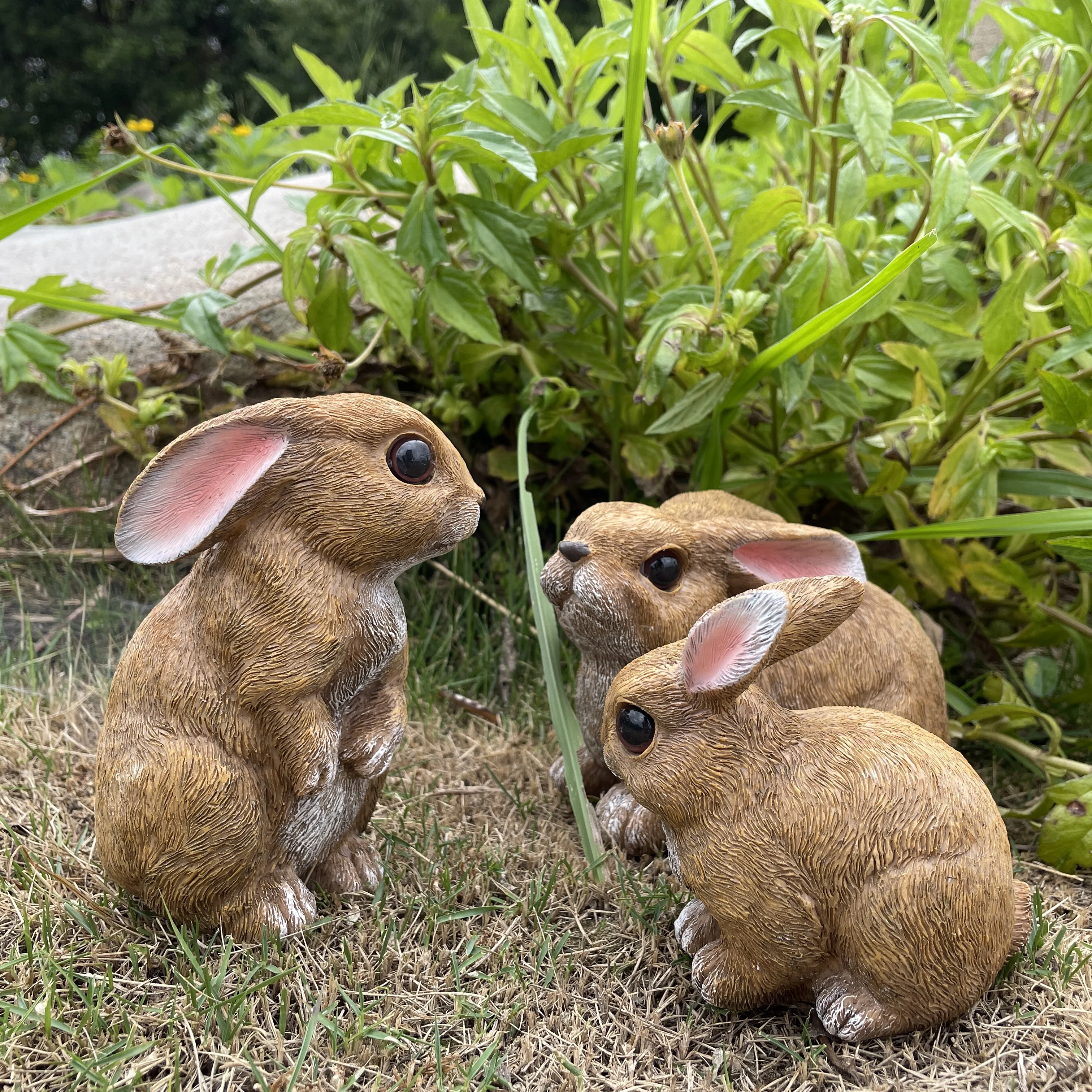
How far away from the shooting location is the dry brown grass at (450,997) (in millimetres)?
1427

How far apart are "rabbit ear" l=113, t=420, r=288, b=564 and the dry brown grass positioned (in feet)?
2.11

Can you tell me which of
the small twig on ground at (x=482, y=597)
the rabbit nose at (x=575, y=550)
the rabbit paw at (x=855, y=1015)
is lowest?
the small twig on ground at (x=482, y=597)

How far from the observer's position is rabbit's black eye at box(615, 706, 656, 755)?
151 centimetres

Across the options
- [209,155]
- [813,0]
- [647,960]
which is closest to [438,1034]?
[647,960]

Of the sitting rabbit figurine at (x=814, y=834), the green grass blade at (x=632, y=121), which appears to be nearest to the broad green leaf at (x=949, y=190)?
the green grass blade at (x=632, y=121)

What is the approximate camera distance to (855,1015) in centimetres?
142

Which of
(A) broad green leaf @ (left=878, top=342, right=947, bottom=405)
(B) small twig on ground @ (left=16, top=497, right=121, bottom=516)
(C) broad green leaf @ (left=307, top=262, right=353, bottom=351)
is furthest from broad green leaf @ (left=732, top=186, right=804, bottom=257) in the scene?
(B) small twig on ground @ (left=16, top=497, right=121, bottom=516)

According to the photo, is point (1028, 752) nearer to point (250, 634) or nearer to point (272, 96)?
point (250, 634)

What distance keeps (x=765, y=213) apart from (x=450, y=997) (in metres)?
1.71

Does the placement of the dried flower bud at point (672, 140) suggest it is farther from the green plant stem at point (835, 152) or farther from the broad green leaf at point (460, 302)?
the broad green leaf at point (460, 302)

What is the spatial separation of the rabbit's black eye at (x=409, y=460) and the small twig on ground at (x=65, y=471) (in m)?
1.89

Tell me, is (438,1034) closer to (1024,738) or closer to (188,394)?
(1024,738)

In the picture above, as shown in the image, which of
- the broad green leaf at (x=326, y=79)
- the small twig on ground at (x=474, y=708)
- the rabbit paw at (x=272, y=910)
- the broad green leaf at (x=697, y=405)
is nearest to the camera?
the rabbit paw at (x=272, y=910)

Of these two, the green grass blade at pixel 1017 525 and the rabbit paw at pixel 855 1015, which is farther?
the green grass blade at pixel 1017 525
